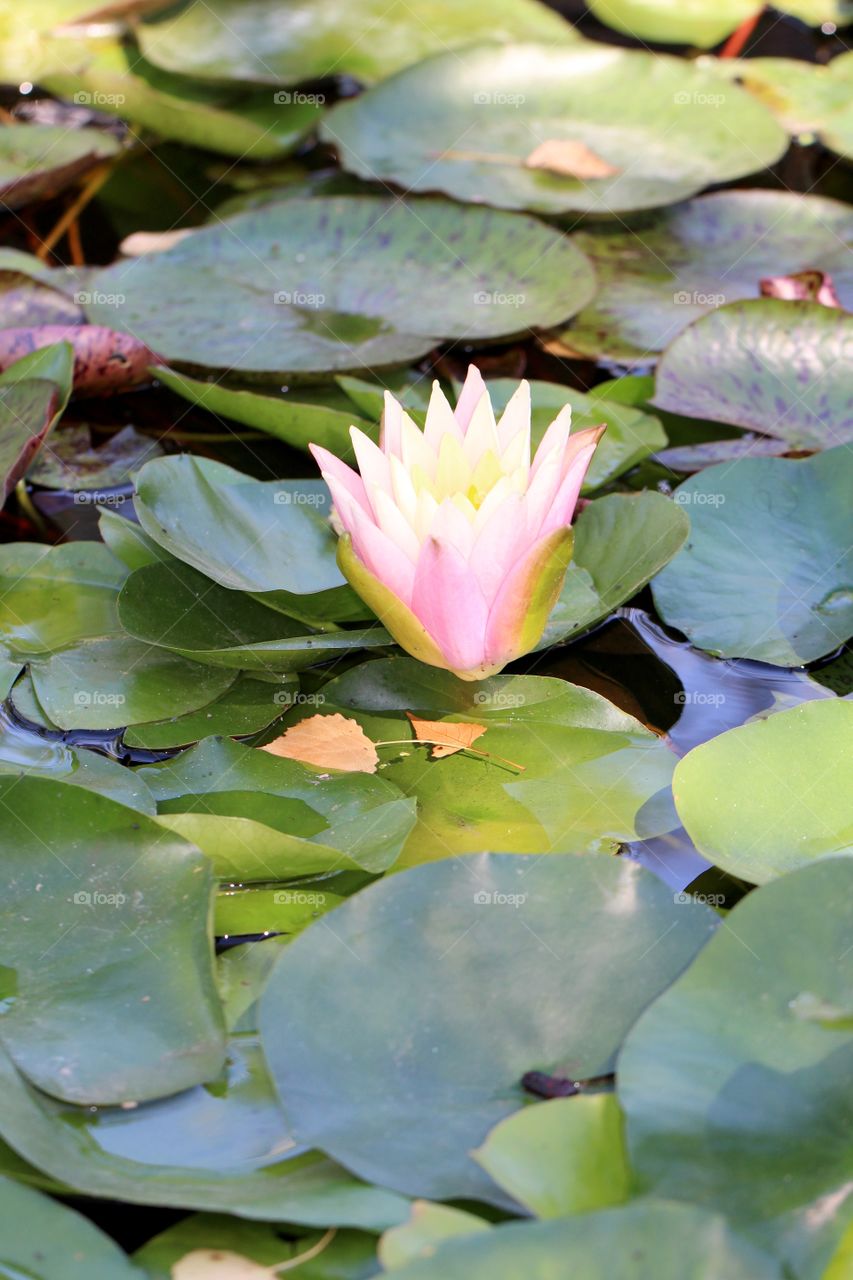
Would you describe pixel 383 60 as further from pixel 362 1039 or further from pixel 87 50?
pixel 362 1039

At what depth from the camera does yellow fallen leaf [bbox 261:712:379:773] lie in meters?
1.71

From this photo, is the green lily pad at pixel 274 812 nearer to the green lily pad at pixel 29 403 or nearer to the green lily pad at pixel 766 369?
the green lily pad at pixel 29 403

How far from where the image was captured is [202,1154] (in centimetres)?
122

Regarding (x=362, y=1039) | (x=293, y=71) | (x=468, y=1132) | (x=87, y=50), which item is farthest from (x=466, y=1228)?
(x=87, y=50)

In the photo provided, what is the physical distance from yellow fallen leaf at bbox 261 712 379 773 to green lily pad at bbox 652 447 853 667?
604mm

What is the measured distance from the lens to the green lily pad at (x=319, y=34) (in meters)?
3.58

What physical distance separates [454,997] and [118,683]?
82 centimetres

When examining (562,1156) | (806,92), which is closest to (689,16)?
(806,92)

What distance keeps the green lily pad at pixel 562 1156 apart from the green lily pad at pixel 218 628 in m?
0.82

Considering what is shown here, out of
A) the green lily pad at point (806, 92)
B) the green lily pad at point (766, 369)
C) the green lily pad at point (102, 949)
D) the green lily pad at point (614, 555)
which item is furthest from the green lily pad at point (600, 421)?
the green lily pad at point (806, 92)

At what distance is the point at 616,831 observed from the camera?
159 cm

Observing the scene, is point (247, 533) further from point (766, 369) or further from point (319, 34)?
point (319, 34)

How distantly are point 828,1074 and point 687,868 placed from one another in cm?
46

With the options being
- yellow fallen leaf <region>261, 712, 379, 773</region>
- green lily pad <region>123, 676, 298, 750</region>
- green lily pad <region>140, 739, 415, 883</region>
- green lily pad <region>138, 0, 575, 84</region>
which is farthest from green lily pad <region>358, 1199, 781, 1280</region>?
green lily pad <region>138, 0, 575, 84</region>
